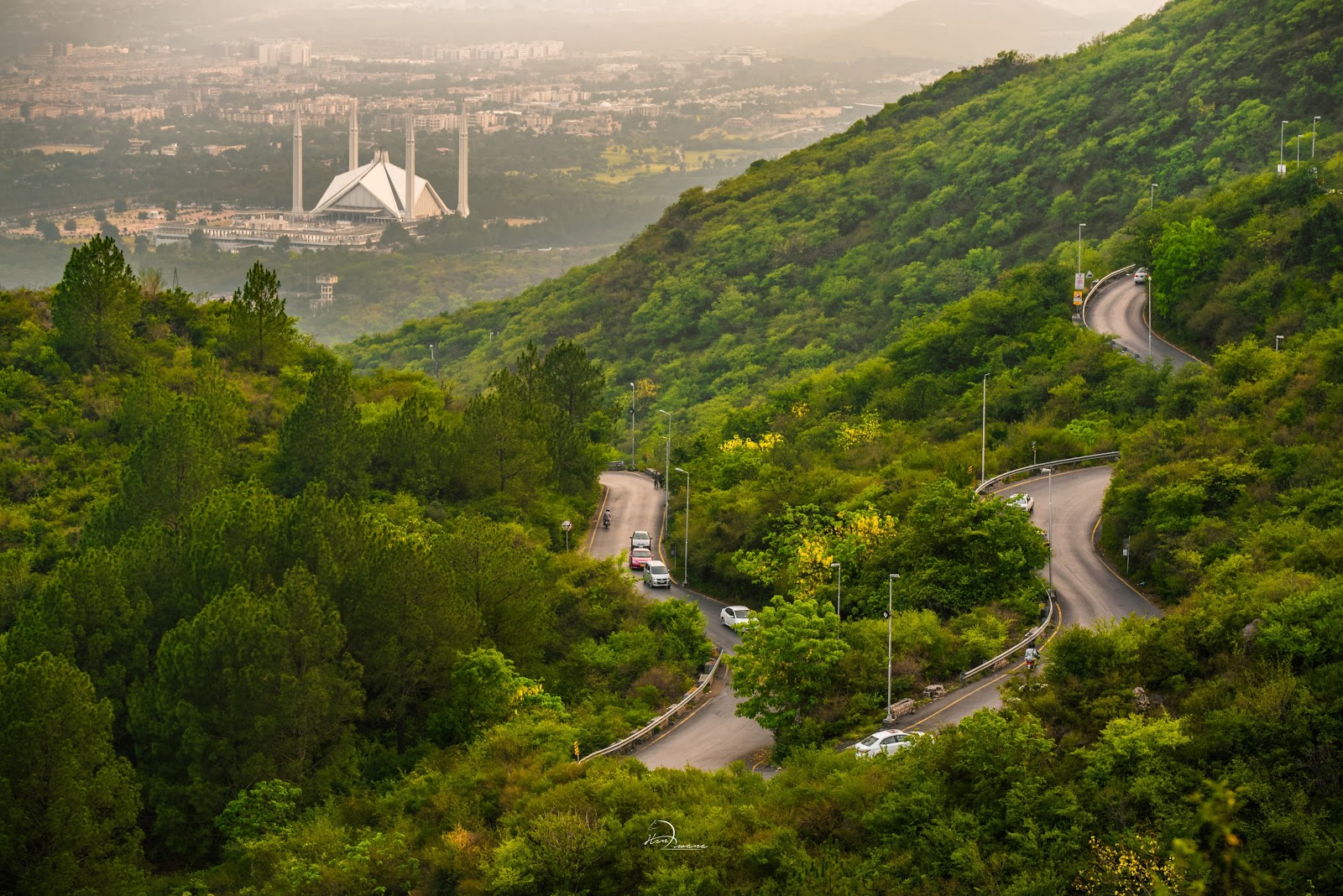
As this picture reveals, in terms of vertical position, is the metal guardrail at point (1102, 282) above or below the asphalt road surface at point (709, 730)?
above

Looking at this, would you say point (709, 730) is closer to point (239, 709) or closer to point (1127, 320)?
point (239, 709)

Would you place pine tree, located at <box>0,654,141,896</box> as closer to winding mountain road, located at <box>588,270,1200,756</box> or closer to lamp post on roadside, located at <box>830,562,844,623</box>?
winding mountain road, located at <box>588,270,1200,756</box>

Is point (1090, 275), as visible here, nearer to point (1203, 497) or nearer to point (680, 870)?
point (1203, 497)

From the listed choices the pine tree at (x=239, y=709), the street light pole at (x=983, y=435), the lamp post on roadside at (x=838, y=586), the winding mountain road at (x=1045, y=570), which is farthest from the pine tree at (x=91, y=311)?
the street light pole at (x=983, y=435)

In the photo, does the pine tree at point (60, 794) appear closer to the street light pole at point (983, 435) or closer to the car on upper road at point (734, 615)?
the car on upper road at point (734, 615)

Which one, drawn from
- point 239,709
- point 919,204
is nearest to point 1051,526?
point 239,709
